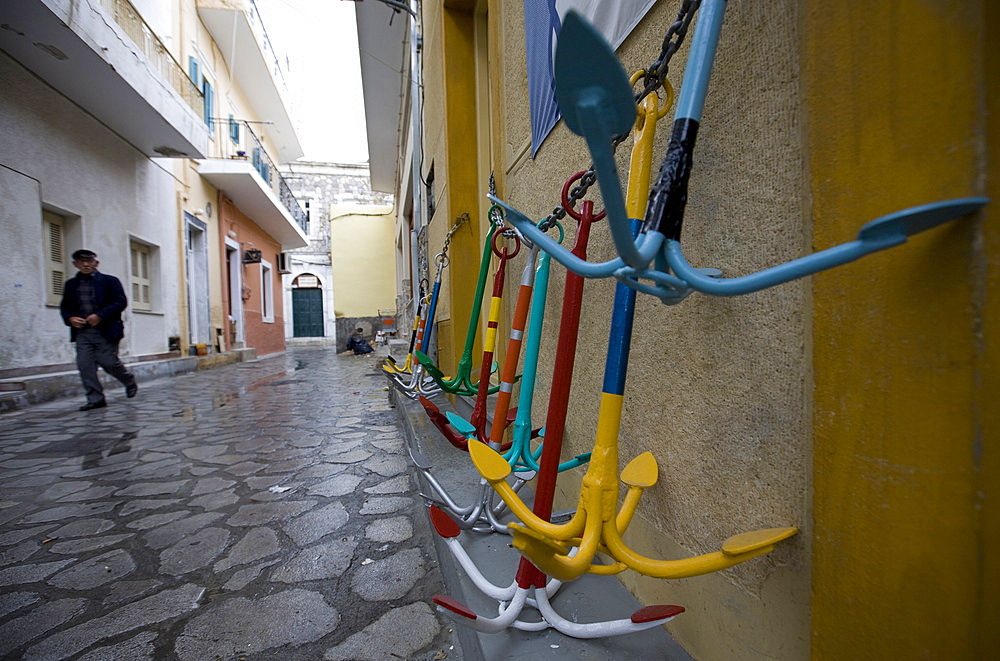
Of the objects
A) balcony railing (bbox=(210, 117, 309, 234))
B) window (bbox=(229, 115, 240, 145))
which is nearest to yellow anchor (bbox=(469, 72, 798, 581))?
balcony railing (bbox=(210, 117, 309, 234))

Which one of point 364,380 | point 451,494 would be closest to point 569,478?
point 451,494

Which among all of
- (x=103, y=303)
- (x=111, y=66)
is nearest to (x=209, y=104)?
(x=111, y=66)

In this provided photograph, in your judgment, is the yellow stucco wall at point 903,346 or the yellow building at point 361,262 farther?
the yellow building at point 361,262

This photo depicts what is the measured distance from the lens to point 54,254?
262 inches

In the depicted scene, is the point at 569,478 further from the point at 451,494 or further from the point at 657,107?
the point at 657,107

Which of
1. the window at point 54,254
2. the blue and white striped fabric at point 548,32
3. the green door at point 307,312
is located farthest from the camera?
the green door at point 307,312

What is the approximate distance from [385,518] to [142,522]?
1.09 metres

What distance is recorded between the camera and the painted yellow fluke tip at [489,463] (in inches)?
37.9

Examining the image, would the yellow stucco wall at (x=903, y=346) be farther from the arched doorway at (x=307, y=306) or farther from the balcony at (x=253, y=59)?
the arched doorway at (x=307, y=306)

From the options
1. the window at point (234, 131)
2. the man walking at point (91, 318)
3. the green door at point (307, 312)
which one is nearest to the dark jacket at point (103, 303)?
the man walking at point (91, 318)

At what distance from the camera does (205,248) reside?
11062mm

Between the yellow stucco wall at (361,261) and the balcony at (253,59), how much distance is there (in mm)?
3569

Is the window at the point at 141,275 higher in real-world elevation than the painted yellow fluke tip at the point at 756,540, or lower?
higher

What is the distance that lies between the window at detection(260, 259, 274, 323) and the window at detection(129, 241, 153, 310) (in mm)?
6727
